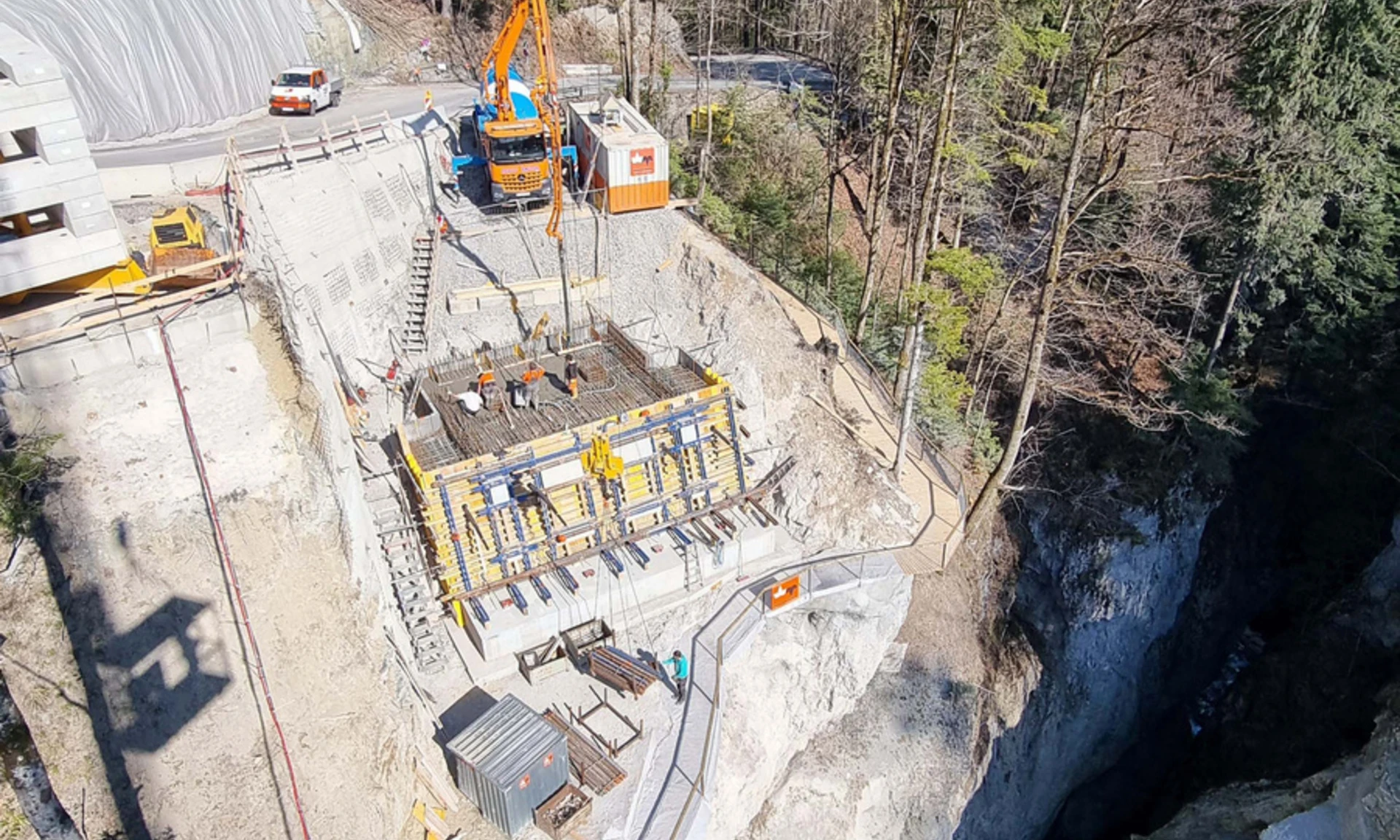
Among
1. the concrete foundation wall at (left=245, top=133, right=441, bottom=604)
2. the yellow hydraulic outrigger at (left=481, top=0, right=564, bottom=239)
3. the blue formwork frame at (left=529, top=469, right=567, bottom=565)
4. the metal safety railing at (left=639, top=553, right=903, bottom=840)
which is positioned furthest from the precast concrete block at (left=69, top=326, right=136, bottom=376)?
the metal safety railing at (left=639, top=553, right=903, bottom=840)

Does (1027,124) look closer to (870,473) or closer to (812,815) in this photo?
(870,473)

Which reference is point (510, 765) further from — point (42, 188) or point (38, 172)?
point (38, 172)

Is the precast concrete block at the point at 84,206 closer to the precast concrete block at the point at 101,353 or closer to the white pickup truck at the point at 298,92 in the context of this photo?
the precast concrete block at the point at 101,353

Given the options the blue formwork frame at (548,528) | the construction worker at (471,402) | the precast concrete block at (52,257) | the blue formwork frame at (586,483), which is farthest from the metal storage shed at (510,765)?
the precast concrete block at (52,257)

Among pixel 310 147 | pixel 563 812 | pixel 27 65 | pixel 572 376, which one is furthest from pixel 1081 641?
pixel 27 65

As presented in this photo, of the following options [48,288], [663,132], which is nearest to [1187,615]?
[663,132]

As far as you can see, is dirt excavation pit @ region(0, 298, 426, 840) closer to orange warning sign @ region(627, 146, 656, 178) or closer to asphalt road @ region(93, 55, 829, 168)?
orange warning sign @ region(627, 146, 656, 178)

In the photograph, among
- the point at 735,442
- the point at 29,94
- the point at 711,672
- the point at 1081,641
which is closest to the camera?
the point at 29,94
